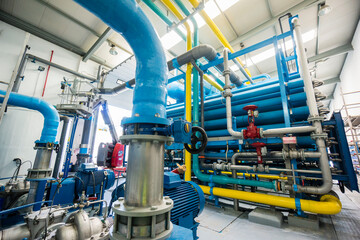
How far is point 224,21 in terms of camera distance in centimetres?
454

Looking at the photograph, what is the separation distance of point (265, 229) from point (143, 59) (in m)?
2.20

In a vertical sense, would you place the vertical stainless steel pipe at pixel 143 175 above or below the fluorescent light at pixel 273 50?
below

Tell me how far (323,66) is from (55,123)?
9407 millimetres

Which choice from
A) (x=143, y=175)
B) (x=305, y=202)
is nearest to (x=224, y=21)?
(x=305, y=202)

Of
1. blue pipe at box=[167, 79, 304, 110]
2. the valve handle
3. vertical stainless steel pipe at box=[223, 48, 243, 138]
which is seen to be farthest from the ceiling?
the valve handle

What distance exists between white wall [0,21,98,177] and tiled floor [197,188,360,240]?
5.10 metres

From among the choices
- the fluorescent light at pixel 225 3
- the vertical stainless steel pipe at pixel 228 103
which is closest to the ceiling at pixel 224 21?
the fluorescent light at pixel 225 3

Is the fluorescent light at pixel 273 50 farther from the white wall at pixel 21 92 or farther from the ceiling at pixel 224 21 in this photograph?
the white wall at pixel 21 92

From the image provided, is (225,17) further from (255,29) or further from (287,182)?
(287,182)

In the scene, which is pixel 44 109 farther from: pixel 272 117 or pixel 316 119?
pixel 316 119

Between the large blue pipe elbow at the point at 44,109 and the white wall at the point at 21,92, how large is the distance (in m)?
2.29

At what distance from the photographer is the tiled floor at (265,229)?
160 cm

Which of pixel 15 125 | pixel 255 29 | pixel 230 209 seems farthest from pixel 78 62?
pixel 230 209

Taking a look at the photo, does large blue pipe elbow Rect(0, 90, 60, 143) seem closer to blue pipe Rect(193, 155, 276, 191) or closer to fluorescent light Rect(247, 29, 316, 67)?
blue pipe Rect(193, 155, 276, 191)
